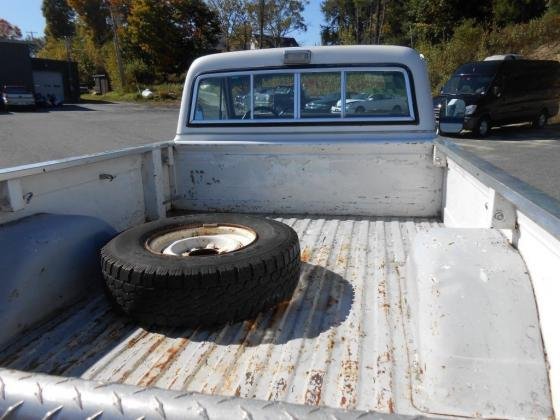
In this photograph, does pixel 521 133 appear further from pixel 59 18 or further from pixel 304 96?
pixel 59 18

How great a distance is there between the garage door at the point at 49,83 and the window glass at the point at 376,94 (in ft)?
120

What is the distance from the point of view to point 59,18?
6425cm


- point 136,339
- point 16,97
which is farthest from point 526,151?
point 16,97

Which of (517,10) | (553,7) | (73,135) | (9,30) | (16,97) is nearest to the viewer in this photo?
(73,135)

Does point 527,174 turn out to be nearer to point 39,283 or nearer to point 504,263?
point 504,263

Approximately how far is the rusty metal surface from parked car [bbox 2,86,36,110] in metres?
31.4

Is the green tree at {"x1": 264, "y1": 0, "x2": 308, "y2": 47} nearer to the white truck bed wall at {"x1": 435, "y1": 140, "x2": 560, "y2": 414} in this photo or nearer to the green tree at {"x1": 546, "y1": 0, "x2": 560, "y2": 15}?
the green tree at {"x1": 546, "y1": 0, "x2": 560, "y2": 15}

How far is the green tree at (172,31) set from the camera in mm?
38219

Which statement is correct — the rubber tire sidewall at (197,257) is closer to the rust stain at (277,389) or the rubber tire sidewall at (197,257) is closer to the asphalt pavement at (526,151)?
the rust stain at (277,389)

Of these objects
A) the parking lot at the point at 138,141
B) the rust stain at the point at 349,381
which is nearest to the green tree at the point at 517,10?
the parking lot at the point at 138,141

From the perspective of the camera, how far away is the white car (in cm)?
408

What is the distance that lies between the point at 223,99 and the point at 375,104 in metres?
1.42

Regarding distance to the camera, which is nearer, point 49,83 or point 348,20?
point 49,83

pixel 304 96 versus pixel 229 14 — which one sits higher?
pixel 229 14
